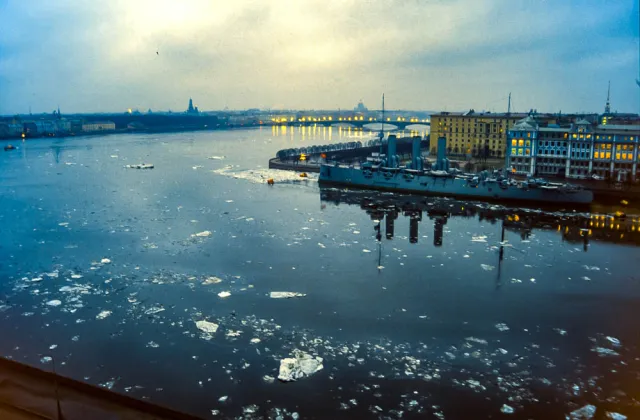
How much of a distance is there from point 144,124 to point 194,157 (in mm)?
73946

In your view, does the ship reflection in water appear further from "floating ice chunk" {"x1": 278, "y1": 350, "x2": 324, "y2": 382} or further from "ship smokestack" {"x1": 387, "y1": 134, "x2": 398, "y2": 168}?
"floating ice chunk" {"x1": 278, "y1": 350, "x2": 324, "y2": 382}

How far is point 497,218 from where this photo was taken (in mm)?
20484

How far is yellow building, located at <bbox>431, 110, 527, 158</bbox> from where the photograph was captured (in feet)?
146

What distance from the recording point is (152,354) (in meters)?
8.51

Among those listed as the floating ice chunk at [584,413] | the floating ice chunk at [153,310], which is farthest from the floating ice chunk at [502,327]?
the floating ice chunk at [153,310]

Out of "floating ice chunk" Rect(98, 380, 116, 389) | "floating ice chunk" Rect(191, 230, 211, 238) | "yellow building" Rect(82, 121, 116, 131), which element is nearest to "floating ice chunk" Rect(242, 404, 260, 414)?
"floating ice chunk" Rect(98, 380, 116, 389)

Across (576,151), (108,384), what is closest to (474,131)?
(576,151)

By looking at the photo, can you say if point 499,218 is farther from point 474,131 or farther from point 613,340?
point 474,131

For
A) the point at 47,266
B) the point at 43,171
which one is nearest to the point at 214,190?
the point at 47,266

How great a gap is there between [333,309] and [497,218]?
41.4ft

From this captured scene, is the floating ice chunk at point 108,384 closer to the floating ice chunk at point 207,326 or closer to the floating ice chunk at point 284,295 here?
the floating ice chunk at point 207,326

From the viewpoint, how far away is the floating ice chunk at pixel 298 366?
7.86m

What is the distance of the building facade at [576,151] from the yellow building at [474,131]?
963cm

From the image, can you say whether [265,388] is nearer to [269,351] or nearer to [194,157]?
[269,351]
